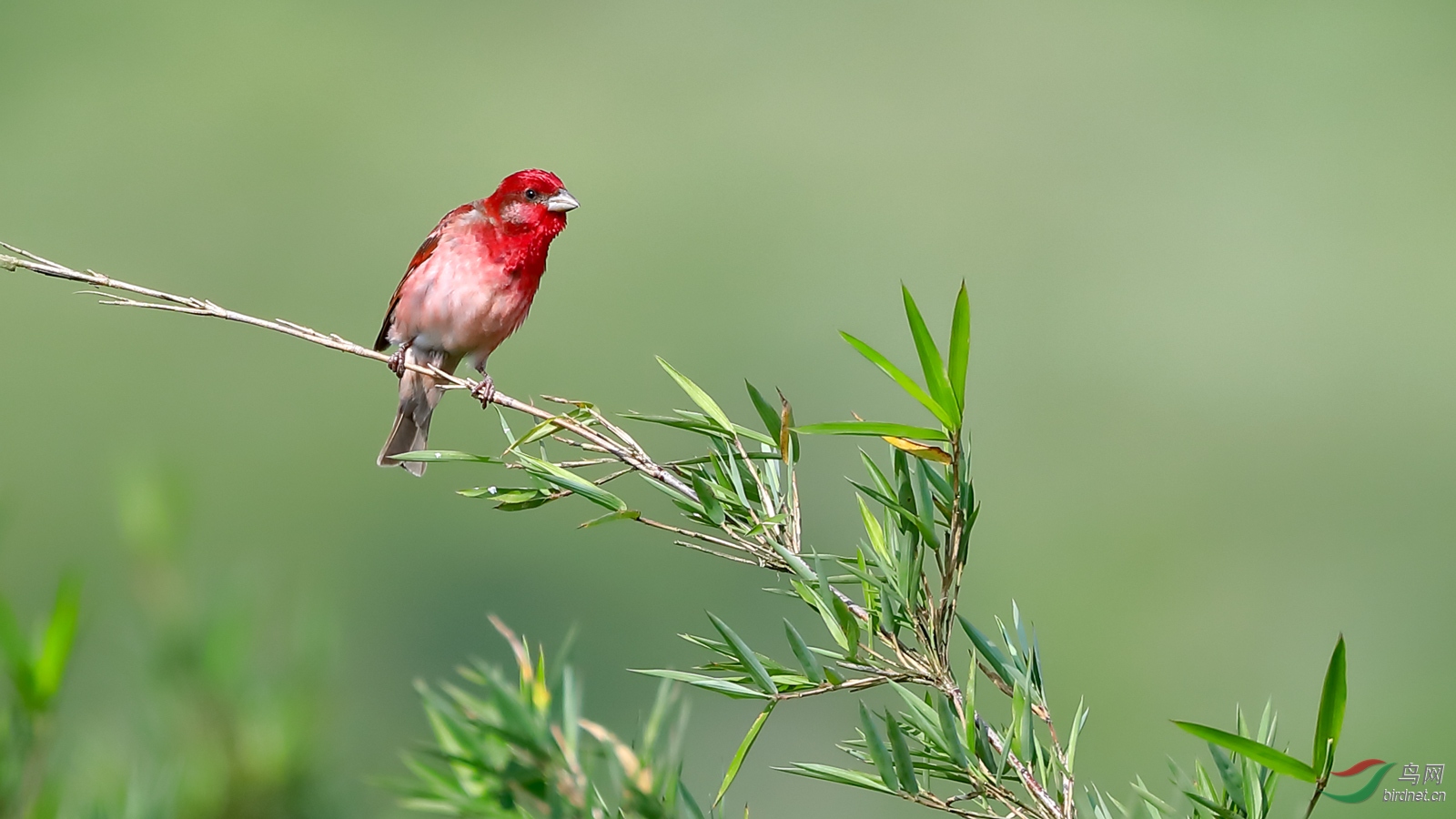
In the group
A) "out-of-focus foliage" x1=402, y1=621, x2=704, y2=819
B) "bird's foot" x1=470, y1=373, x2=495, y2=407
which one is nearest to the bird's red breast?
"bird's foot" x1=470, y1=373, x2=495, y2=407

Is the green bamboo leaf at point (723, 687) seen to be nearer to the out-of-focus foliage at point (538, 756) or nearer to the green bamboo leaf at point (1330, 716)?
the out-of-focus foliage at point (538, 756)

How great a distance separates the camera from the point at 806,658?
35.6 inches

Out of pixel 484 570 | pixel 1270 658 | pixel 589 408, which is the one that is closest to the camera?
pixel 589 408

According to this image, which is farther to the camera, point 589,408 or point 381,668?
point 381,668

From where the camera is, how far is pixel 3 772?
0.53 metres

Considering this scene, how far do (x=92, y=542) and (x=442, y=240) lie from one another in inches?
497

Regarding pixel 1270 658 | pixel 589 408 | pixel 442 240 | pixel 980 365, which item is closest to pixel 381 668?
pixel 980 365

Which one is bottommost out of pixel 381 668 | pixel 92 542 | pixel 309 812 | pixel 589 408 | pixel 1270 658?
pixel 381 668

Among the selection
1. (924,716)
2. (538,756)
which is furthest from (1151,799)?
(538,756)

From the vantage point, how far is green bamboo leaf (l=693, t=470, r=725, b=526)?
0.99 m

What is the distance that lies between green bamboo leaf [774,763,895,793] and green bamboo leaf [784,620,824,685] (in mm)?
65

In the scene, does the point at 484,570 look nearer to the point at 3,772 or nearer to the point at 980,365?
the point at 980,365

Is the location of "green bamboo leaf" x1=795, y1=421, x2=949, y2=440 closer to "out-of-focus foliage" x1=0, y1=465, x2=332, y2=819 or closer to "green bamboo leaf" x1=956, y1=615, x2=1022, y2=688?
"green bamboo leaf" x1=956, y1=615, x2=1022, y2=688

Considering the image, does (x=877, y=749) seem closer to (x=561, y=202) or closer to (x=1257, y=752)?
(x=1257, y=752)
